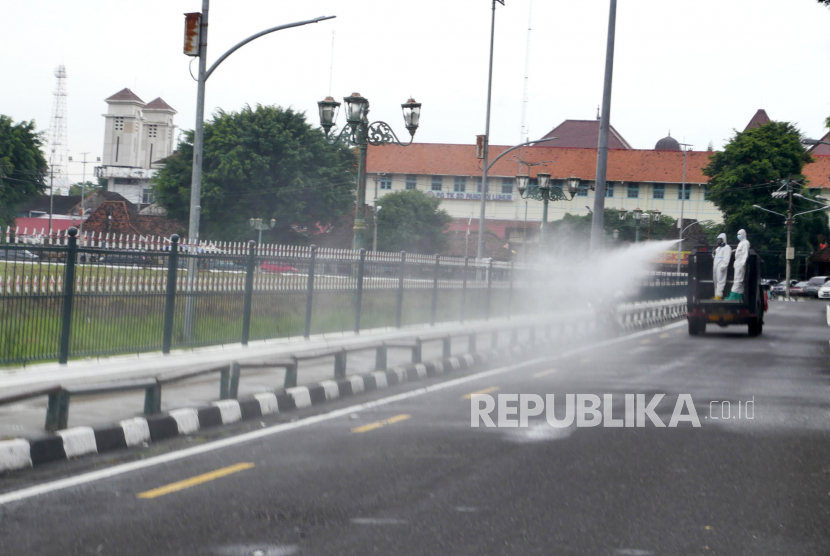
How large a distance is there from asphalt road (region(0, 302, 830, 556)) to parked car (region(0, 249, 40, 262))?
8.91ft

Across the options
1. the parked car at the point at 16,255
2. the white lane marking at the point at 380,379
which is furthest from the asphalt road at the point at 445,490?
the parked car at the point at 16,255

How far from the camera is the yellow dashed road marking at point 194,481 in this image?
6457 millimetres

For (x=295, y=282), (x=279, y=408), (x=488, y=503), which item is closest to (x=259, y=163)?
(x=295, y=282)

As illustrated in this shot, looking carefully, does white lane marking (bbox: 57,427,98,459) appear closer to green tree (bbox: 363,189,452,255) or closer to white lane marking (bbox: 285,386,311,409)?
white lane marking (bbox: 285,386,311,409)

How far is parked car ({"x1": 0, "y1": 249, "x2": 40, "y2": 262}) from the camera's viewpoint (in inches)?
374

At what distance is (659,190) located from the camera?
9706 centimetres

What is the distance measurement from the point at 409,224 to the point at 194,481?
7254 centimetres

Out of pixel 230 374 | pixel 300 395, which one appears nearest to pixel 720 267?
pixel 300 395

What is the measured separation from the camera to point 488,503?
6.33 metres

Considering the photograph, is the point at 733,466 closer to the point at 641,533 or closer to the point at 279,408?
the point at 641,533

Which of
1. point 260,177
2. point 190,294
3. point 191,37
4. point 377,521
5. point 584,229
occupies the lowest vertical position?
point 377,521

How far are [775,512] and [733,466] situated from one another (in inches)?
63.0

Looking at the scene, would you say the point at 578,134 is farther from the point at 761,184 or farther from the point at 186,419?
the point at 186,419

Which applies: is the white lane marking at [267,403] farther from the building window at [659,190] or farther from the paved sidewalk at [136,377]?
the building window at [659,190]
